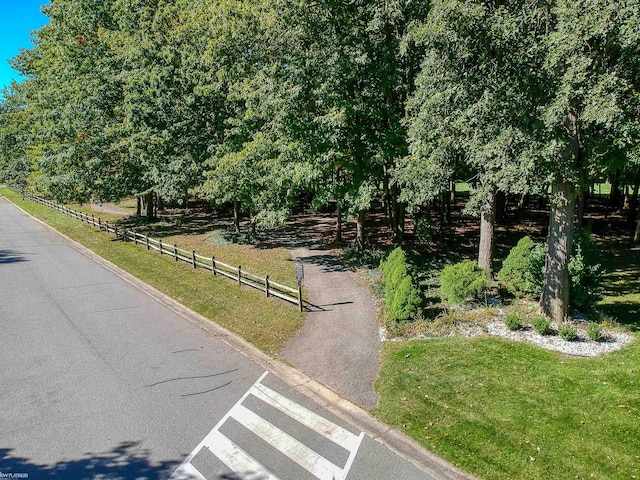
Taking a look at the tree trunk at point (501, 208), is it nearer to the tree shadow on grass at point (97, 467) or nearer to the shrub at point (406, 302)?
the shrub at point (406, 302)

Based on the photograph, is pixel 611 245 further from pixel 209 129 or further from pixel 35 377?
pixel 35 377

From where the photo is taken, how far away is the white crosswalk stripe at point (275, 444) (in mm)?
6727

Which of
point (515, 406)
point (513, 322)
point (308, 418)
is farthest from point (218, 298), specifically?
point (515, 406)

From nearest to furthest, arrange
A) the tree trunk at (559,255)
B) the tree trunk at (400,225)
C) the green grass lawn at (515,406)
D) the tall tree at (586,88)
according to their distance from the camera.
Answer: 1. the green grass lawn at (515,406)
2. the tall tree at (586,88)
3. the tree trunk at (559,255)
4. the tree trunk at (400,225)

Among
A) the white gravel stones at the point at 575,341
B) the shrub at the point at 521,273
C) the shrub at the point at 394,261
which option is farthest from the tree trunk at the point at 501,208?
the white gravel stones at the point at 575,341

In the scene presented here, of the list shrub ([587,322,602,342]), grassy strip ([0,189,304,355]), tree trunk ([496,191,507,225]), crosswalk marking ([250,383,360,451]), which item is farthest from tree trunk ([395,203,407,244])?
crosswalk marking ([250,383,360,451])

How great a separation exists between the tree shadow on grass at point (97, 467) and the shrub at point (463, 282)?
9140 millimetres

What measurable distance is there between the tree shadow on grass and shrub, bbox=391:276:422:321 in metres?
7.13

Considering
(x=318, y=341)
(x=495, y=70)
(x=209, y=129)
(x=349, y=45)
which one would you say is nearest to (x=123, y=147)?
(x=209, y=129)

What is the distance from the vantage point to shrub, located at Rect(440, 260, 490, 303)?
41.6ft

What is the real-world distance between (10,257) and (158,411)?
64.7 feet

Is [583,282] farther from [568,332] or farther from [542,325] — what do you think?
[542,325]

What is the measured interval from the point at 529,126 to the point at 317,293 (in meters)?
A: 8.68

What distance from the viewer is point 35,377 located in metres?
9.86
